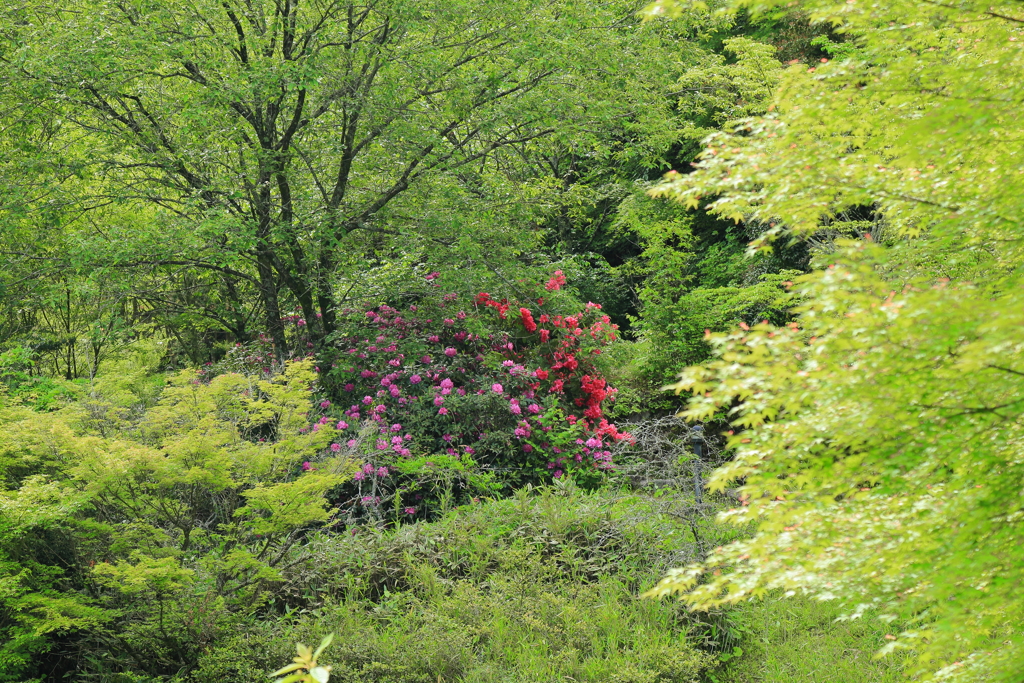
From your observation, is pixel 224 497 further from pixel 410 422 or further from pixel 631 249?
pixel 631 249

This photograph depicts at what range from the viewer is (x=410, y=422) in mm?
6992

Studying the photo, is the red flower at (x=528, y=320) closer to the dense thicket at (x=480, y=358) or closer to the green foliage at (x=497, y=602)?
the dense thicket at (x=480, y=358)

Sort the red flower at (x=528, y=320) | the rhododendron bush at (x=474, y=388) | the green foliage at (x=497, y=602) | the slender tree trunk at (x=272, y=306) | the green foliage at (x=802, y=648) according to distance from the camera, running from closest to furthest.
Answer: the green foliage at (x=497, y=602), the green foliage at (x=802, y=648), the rhododendron bush at (x=474, y=388), the slender tree trunk at (x=272, y=306), the red flower at (x=528, y=320)

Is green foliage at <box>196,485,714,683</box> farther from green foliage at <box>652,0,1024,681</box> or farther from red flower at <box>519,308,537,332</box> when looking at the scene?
red flower at <box>519,308,537,332</box>

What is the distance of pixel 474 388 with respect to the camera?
742 centimetres

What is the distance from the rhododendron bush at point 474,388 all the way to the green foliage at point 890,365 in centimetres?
406

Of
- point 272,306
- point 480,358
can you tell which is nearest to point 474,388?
point 480,358

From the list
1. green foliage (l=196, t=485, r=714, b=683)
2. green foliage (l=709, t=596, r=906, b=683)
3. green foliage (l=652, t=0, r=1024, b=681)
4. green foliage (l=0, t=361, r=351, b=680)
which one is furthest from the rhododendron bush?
green foliage (l=652, t=0, r=1024, b=681)

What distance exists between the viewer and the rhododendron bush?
6.83 metres

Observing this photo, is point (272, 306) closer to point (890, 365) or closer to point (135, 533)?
point (135, 533)

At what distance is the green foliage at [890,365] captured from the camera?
6.63 feet

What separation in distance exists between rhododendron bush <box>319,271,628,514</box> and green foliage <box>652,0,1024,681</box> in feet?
13.3

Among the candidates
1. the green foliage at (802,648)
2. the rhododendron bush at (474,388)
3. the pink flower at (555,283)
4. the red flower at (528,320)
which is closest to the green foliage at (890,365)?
the green foliage at (802,648)

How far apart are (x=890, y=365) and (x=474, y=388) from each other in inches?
220
